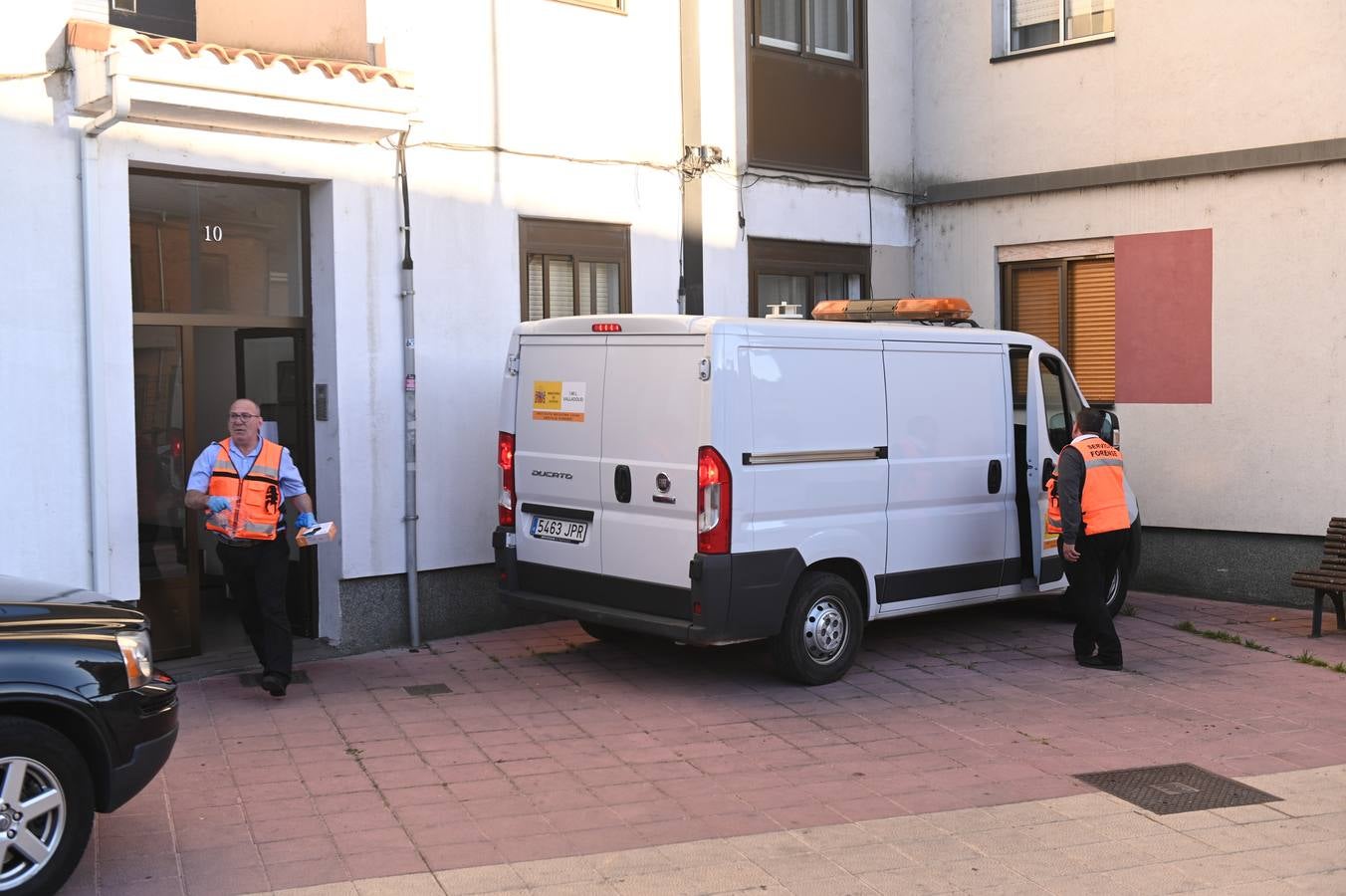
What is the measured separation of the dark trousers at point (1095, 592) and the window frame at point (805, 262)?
13.5 feet

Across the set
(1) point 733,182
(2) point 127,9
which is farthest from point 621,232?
(2) point 127,9

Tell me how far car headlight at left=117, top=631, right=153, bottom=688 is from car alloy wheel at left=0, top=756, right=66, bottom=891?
463 millimetres

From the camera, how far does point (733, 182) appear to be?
11992 millimetres

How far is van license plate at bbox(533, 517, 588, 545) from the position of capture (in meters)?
8.67

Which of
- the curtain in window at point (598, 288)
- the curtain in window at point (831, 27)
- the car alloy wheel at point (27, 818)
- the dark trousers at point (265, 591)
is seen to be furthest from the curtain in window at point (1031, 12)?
the car alloy wheel at point (27, 818)

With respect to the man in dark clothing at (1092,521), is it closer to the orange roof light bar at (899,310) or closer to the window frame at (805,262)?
the orange roof light bar at (899,310)

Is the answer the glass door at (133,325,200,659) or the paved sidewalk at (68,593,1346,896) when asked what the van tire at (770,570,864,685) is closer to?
the paved sidewalk at (68,593,1346,896)

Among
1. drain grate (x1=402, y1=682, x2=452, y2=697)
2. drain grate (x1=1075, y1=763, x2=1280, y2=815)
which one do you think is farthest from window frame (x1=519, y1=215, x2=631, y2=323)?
drain grate (x1=1075, y1=763, x2=1280, y2=815)

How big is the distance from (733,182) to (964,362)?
11.2ft

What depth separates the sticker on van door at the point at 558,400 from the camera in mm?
8711

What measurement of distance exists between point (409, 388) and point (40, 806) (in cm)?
499

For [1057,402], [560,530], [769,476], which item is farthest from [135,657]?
[1057,402]

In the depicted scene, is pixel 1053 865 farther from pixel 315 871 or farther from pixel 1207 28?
pixel 1207 28

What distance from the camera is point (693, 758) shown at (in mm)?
7121
